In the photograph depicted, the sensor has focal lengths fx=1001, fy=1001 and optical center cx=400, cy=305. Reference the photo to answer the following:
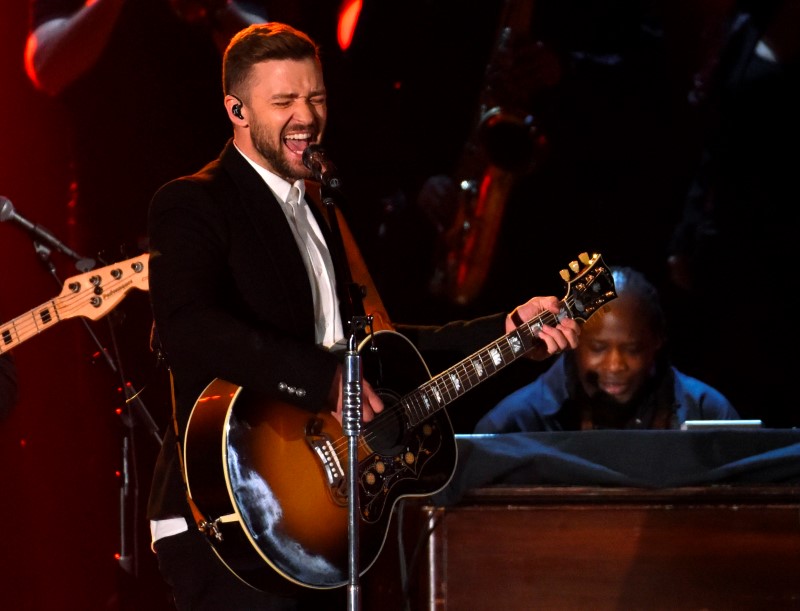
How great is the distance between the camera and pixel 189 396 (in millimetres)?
2414

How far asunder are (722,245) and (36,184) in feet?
11.6

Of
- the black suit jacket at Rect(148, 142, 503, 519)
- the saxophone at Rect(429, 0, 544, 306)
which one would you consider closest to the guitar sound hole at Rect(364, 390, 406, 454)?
the black suit jacket at Rect(148, 142, 503, 519)

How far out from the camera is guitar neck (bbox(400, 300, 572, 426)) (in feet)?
8.61

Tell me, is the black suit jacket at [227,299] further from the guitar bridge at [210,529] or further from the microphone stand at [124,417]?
the microphone stand at [124,417]

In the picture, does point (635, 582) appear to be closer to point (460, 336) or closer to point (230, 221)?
point (460, 336)

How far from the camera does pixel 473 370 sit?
2738 mm

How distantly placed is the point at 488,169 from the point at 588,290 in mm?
2431

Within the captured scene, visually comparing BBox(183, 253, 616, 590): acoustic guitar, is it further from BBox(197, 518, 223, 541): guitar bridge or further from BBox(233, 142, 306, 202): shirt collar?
BBox(233, 142, 306, 202): shirt collar

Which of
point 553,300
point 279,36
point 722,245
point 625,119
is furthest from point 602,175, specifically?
point 279,36

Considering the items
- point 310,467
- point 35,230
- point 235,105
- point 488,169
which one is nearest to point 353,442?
point 310,467

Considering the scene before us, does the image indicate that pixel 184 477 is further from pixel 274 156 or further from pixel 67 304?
pixel 67 304

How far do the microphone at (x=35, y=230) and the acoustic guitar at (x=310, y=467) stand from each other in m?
1.51

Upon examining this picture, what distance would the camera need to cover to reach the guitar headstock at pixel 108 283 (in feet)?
12.1

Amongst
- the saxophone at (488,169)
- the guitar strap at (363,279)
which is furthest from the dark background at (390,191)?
the guitar strap at (363,279)
